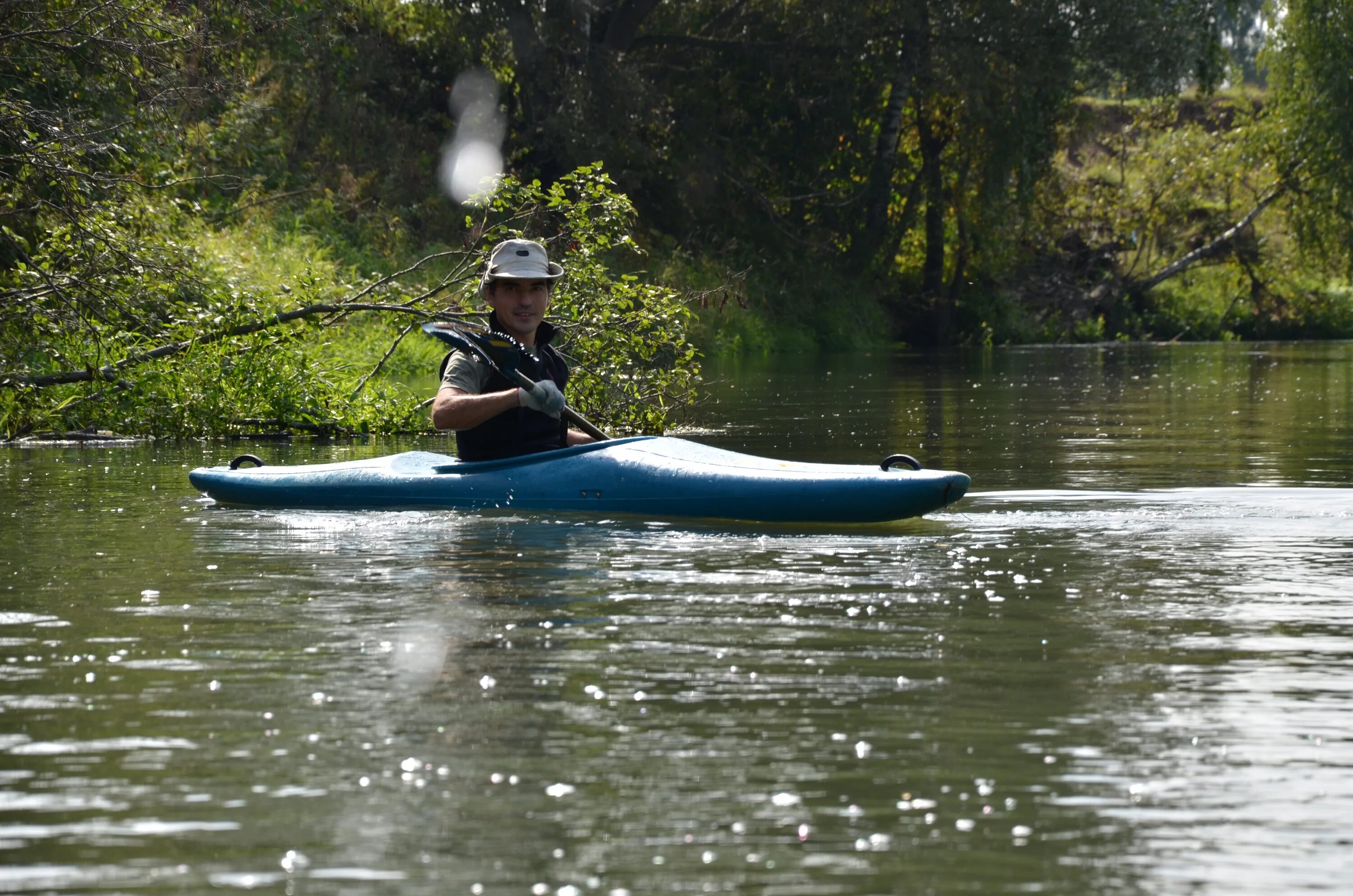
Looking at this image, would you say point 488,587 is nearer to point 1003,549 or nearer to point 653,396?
point 1003,549

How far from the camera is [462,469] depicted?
780 centimetres

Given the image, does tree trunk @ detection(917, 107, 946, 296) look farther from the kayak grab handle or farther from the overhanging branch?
the kayak grab handle

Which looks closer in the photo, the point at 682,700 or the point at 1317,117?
the point at 682,700

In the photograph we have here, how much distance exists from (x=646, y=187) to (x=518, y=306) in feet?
68.2

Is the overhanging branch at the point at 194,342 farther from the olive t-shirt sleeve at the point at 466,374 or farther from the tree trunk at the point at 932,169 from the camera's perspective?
the tree trunk at the point at 932,169

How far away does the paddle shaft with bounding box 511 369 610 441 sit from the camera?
746cm

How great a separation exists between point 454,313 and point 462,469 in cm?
348

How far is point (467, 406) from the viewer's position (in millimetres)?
7457

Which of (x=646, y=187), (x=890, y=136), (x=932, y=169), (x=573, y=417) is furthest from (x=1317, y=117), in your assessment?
(x=573, y=417)

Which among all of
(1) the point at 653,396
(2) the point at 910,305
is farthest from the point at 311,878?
(2) the point at 910,305

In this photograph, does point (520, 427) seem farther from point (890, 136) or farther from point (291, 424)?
point (890, 136)

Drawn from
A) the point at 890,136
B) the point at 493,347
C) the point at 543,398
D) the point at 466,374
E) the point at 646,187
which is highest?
the point at 890,136

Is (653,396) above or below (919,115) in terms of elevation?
below

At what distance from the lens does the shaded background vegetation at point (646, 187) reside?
467 inches
